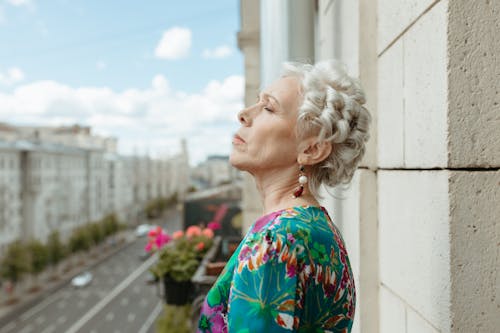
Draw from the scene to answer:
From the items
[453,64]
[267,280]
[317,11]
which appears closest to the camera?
[267,280]

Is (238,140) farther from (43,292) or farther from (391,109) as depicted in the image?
(43,292)

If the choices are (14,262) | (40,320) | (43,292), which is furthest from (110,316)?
(43,292)

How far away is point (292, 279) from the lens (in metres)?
1.02

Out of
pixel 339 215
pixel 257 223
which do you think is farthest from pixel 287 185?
pixel 339 215

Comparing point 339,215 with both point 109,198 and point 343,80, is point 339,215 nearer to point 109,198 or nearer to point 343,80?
point 343,80

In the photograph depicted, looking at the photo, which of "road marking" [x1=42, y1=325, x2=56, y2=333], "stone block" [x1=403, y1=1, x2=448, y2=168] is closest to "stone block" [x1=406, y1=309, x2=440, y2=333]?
"stone block" [x1=403, y1=1, x2=448, y2=168]

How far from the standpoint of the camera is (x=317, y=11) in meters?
2.87

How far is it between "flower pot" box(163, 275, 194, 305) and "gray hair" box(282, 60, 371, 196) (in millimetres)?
3348

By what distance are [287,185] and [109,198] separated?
6547 centimetres

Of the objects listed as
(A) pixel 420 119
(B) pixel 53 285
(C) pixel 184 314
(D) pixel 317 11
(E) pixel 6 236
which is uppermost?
(D) pixel 317 11

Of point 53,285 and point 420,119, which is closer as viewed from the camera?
point 420,119

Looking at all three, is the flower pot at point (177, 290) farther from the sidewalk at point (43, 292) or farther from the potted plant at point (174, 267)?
the sidewalk at point (43, 292)

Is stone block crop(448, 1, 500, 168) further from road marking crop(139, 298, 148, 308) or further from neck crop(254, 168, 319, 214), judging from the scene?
road marking crop(139, 298, 148, 308)

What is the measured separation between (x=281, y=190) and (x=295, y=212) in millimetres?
127
